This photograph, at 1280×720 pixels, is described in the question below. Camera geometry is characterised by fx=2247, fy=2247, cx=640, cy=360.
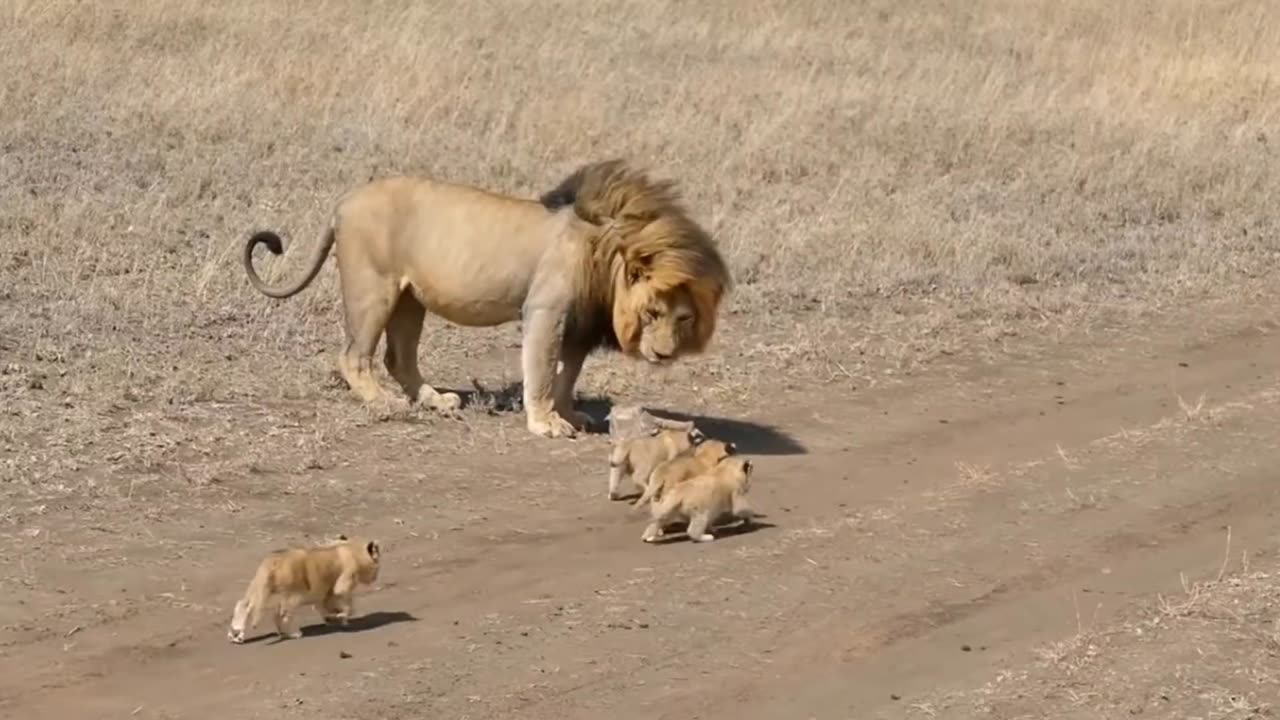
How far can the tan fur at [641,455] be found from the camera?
8.62m

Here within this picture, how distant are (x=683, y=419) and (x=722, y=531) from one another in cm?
212

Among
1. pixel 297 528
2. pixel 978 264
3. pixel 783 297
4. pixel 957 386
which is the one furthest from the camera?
pixel 978 264

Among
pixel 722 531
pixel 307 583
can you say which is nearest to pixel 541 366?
pixel 722 531

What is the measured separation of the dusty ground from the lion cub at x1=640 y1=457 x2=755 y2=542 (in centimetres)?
14

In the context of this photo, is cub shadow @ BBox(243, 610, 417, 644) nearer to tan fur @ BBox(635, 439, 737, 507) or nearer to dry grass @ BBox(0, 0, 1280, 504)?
tan fur @ BBox(635, 439, 737, 507)

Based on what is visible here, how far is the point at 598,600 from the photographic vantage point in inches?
288

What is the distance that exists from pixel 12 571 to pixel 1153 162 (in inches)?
504

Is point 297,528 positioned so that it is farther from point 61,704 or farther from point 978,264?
point 978,264

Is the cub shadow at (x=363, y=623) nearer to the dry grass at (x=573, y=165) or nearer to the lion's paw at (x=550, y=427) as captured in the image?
the dry grass at (x=573, y=165)

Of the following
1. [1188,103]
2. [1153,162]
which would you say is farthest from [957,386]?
[1188,103]

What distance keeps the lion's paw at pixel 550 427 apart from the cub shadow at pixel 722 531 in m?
1.51

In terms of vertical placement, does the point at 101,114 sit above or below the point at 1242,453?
above

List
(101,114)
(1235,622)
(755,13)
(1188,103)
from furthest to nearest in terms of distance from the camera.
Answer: (755,13)
(1188,103)
(101,114)
(1235,622)

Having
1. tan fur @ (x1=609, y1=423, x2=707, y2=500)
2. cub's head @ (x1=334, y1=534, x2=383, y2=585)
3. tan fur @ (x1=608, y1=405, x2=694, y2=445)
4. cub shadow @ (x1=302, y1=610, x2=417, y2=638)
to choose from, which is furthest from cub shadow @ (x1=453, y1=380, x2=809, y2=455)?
cub's head @ (x1=334, y1=534, x2=383, y2=585)
